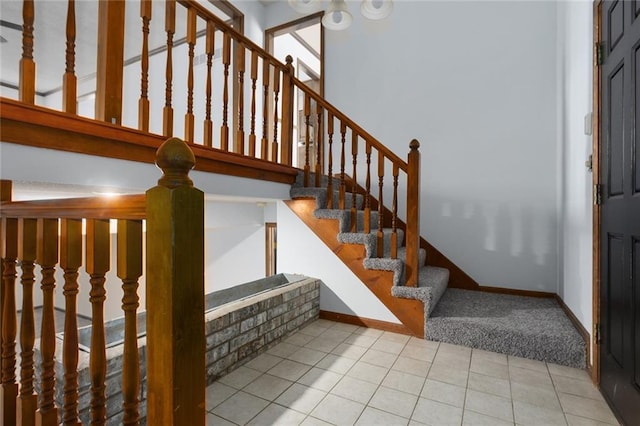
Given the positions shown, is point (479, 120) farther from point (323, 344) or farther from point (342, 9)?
point (323, 344)

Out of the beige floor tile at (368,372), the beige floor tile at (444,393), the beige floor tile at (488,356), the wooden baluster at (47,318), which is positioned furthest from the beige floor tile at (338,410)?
the wooden baluster at (47,318)

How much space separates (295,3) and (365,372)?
2631mm

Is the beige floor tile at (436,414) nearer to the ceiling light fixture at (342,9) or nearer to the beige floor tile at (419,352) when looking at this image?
the beige floor tile at (419,352)

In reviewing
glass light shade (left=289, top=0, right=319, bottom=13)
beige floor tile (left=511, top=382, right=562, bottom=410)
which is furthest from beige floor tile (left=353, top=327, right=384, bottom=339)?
glass light shade (left=289, top=0, right=319, bottom=13)

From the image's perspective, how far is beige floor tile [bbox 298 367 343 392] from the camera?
1861mm

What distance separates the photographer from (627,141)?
4.89 feet

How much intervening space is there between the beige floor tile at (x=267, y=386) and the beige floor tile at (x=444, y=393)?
2.54ft

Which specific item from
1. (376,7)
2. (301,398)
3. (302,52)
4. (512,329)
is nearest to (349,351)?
(301,398)

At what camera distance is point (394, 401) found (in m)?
1.72

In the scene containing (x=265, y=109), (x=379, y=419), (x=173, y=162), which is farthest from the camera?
(x=265, y=109)

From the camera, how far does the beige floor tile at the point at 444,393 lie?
1.72 m

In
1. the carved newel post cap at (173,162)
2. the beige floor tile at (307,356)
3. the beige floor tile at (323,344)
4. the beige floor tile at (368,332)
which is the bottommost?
the beige floor tile at (307,356)

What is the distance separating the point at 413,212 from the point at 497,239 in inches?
51.5

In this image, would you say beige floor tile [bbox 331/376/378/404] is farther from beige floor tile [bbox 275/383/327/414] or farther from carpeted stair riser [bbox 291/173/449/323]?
carpeted stair riser [bbox 291/173/449/323]
